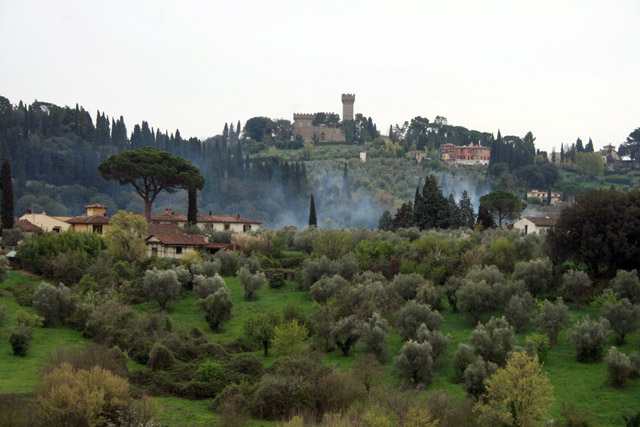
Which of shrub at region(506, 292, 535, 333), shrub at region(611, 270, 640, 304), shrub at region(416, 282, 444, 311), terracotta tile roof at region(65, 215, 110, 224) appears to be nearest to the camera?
shrub at region(506, 292, 535, 333)

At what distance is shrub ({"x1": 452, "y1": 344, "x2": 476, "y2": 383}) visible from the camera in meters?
26.0

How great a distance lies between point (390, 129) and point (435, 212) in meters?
113

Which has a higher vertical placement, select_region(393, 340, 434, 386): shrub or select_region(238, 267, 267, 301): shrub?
select_region(238, 267, 267, 301): shrub

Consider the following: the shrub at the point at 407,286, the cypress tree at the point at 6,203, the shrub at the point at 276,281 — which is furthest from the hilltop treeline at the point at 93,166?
the shrub at the point at 407,286

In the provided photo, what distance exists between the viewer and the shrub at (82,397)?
18.5 meters

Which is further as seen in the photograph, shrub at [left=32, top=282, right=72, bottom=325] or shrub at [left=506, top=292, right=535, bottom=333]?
shrub at [left=32, top=282, right=72, bottom=325]

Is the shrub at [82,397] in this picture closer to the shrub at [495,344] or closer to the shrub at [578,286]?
the shrub at [495,344]

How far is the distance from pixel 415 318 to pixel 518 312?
4.85 meters

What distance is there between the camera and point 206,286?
38.5 metres

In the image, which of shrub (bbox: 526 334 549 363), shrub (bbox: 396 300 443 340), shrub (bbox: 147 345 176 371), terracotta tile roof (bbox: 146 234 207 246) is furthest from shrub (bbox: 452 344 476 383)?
terracotta tile roof (bbox: 146 234 207 246)

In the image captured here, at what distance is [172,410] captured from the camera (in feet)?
74.9

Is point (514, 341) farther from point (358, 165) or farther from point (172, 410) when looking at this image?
point (358, 165)

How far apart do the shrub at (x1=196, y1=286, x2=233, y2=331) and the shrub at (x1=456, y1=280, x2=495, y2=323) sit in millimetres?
12200

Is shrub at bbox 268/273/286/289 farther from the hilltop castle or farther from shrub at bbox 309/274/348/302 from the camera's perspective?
the hilltop castle
